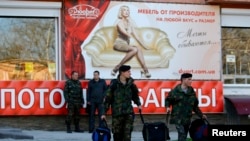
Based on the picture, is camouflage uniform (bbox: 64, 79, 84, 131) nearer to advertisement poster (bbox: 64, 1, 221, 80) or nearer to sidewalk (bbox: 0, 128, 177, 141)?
sidewalk (bbox: 0, 128, 177, 141)

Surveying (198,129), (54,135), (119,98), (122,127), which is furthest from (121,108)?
(54,135)

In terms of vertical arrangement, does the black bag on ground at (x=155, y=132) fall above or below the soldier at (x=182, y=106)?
below

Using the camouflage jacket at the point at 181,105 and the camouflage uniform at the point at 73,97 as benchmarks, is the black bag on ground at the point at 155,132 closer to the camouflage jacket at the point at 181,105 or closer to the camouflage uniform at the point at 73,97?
the camouflage jacket at the point at 181,105

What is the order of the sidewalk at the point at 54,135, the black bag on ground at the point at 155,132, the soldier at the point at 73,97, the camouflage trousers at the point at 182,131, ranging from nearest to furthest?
1. the black bag on ground at the point at 155,132
2. the camouflage trousers at the point at 182,131
3. the sidewalk at the point at 54,135
4. the soldier at the point at 73,97

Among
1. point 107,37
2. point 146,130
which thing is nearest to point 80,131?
point 107,37

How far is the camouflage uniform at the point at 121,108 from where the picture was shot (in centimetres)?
1056

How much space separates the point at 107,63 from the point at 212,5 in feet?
14.0

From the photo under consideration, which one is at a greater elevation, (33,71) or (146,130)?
(33,71)

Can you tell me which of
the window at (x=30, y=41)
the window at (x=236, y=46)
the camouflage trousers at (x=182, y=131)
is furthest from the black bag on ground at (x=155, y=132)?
the window at (x=236, y=46)

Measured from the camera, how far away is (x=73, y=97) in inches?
645

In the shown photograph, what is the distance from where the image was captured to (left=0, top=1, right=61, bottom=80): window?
56.1ft

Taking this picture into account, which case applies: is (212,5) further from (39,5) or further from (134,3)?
(39,5)

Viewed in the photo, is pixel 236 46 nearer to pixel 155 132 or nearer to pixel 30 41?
pixel 30 41

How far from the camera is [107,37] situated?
17.6m
